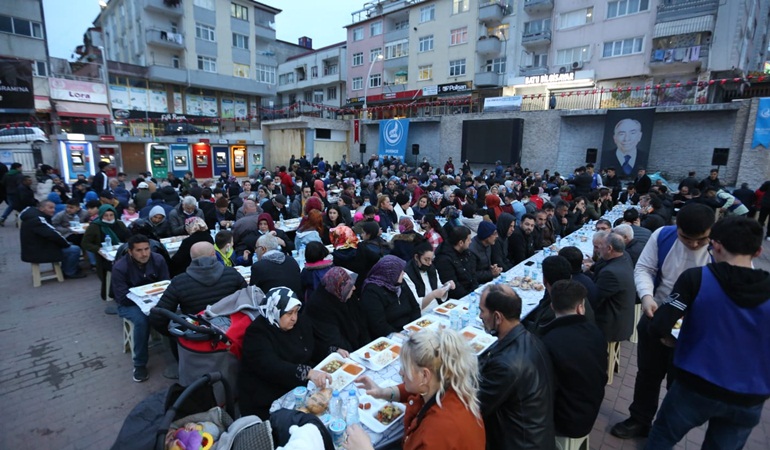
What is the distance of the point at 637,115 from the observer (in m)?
18.0

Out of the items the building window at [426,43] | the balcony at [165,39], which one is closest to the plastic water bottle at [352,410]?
the building window at [426,43]

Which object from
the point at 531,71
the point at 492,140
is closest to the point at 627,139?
the point at 492,140

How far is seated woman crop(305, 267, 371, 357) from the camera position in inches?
152

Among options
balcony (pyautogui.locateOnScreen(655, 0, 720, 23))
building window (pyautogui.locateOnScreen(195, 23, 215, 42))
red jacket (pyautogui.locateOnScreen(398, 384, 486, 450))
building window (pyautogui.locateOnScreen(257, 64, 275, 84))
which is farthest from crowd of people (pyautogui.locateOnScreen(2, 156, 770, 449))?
building window (pyautogui.locateOnScreen(257, 64, 275, 84))

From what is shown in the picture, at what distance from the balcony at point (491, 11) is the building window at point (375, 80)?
11438 mm

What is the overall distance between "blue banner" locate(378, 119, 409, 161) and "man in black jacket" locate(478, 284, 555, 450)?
25242mm

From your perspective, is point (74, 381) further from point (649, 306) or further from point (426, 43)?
point (426, 43)

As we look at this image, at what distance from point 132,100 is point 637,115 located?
126ft

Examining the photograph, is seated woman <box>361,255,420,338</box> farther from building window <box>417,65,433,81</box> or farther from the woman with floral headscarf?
building window <box>417,65,433,81</box>

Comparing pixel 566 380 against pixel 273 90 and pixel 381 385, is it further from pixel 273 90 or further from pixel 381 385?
pixel 273 90

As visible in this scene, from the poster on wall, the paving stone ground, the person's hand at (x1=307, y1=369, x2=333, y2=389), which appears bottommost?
the paving stone ground

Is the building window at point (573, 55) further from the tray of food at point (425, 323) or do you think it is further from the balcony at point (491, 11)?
the tray of food at point (425, 323)

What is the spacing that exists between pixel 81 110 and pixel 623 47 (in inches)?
1511

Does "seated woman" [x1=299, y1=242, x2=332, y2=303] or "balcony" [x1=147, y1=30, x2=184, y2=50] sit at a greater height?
"balcony" [x1=147, y1=30, x2=184, y2=50]
